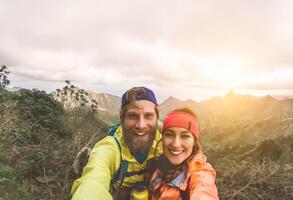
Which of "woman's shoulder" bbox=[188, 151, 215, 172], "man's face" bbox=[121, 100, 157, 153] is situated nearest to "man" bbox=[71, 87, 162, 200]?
"man's face" bbox=[121, 100, 157, 153]

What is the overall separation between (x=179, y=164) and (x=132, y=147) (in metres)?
0.67

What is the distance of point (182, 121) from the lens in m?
4.18

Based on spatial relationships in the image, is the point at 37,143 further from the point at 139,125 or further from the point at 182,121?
the point at 182,121

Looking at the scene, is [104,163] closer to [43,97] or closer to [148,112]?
[148,112]

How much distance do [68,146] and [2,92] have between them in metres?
4.23

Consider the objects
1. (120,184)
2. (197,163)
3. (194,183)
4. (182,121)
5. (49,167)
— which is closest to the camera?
(194,183)

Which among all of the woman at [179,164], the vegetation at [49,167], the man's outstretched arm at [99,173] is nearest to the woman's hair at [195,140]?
the woman at [179,164]

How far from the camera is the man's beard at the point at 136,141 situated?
4.45 meters

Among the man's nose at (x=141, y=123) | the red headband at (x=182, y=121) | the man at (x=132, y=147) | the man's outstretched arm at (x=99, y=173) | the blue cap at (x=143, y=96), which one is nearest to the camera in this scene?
the man's outstretched arm at (x=99, y=173)

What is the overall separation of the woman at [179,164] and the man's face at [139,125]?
25 cm

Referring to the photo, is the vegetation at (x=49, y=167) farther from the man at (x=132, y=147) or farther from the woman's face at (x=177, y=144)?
the woman's face at (x=177, y=144)

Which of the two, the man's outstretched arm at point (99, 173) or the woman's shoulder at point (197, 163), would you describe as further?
the woman's shoulder at point (197, 163)

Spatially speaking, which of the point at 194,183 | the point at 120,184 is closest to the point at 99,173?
the point at 120,184

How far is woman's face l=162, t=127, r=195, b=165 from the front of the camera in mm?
4031
